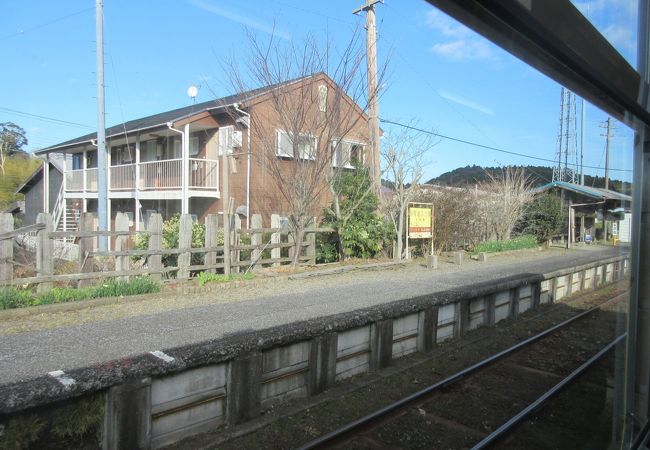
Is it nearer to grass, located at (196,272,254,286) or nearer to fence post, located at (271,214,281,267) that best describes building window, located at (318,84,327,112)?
fence post, located at (271,214,281,267)

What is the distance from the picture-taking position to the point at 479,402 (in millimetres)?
5195

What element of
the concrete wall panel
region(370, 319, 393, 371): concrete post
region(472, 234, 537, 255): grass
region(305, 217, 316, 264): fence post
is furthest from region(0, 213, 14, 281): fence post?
region(472, 234, 537, 255): grass

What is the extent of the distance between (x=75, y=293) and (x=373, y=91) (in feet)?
32.4

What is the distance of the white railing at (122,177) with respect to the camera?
21.5 m

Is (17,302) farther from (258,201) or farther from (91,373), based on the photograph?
(258,201)

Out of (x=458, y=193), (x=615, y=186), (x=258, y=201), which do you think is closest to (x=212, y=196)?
(x=258, y=201)

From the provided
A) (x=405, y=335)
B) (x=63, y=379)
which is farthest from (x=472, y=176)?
(x=63, y=379)

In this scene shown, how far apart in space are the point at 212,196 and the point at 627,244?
59.9 feet

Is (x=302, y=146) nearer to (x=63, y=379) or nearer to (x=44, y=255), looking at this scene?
(x=44, y=255)

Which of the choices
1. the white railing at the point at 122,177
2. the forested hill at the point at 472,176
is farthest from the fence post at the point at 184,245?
the white railing at the point at 122,177

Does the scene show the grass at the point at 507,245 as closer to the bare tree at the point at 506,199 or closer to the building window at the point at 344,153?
the bare tree at the point at 506,199

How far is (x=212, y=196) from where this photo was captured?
64.8 ft

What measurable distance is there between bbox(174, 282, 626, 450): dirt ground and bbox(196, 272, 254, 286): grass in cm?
548

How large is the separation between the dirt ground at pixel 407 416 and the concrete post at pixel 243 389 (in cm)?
11
